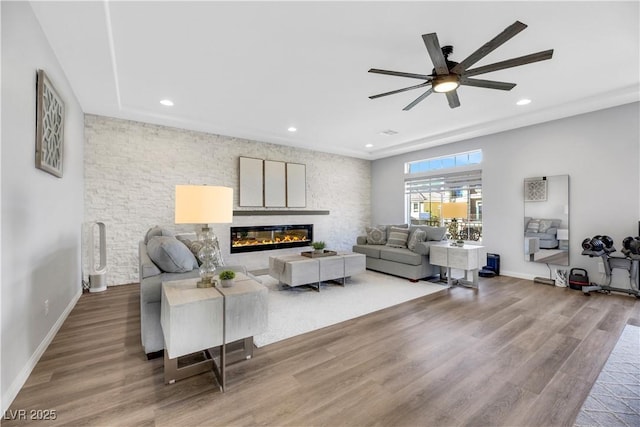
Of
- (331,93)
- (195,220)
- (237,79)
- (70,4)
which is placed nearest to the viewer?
(195,220)

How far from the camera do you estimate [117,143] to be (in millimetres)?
4590

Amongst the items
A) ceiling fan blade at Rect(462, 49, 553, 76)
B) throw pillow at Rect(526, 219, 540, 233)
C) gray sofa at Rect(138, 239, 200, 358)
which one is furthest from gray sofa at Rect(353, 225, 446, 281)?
gray sofa at Rect(138, 239, 200, 358)

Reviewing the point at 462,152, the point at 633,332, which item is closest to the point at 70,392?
the point at 633,332

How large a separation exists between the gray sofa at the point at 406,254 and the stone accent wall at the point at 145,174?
195cm

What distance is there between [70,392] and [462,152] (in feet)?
22.5

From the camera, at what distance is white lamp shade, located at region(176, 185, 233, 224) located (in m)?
1.95

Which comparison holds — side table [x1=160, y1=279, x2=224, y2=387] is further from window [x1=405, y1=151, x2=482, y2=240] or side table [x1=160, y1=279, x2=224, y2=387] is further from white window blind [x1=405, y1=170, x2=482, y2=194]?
white window blind [x1=405, y1=170, x2=482, y2=194]

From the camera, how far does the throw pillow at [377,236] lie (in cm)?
600

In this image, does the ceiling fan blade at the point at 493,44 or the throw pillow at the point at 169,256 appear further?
the throw pillow at the point at 169,256

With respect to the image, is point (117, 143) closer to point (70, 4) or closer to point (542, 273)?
point (70, 4)

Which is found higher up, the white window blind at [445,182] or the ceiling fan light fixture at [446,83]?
the ceiling fan light fixture at [446,83]

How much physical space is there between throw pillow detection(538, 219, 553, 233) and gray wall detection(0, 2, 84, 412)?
264 inches

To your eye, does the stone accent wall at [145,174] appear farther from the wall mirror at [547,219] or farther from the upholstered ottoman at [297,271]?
the wall mirror at [547,219]

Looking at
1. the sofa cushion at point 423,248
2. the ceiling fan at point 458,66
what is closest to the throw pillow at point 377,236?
the sofa cushion at point 423,248
